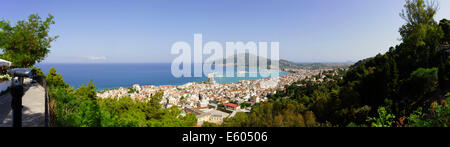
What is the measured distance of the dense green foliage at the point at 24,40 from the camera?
282 inches

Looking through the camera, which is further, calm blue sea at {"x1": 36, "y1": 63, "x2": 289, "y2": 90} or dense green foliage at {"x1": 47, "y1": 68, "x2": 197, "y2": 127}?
calm blue sea at {"x1": 36, "y1": 63, "x2": 289, "y2": 90}

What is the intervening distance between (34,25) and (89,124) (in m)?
7.32

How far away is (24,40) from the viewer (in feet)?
24.1

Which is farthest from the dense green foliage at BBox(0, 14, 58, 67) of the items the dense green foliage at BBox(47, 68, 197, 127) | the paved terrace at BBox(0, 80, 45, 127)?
the paved terrace at BBox(0, 80, 45, 127)

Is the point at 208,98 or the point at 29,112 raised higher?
the point at 29,112

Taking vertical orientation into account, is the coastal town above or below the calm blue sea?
below

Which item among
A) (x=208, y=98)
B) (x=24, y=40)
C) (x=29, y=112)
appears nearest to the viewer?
(x=29, y=112)

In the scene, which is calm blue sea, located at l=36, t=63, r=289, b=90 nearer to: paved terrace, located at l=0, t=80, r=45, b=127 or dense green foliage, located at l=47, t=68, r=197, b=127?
dense green foliage, located at l=47, t=68, r=197, b=127

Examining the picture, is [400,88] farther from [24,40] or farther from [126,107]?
[24,40]

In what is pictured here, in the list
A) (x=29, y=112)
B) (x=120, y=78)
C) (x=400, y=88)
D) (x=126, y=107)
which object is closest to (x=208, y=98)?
(x=126, y=107)

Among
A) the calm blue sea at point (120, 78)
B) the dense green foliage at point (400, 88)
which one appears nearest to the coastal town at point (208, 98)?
the dense green foliage at point (400, 88)

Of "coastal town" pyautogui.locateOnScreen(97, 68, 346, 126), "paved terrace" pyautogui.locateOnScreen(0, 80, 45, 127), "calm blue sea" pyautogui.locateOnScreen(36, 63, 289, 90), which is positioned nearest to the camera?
"paved terrace" pyautogui.locateOnScreen(0, 80, 45, 127)

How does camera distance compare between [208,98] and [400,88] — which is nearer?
[400,88]

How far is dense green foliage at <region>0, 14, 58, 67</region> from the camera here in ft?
23.5
